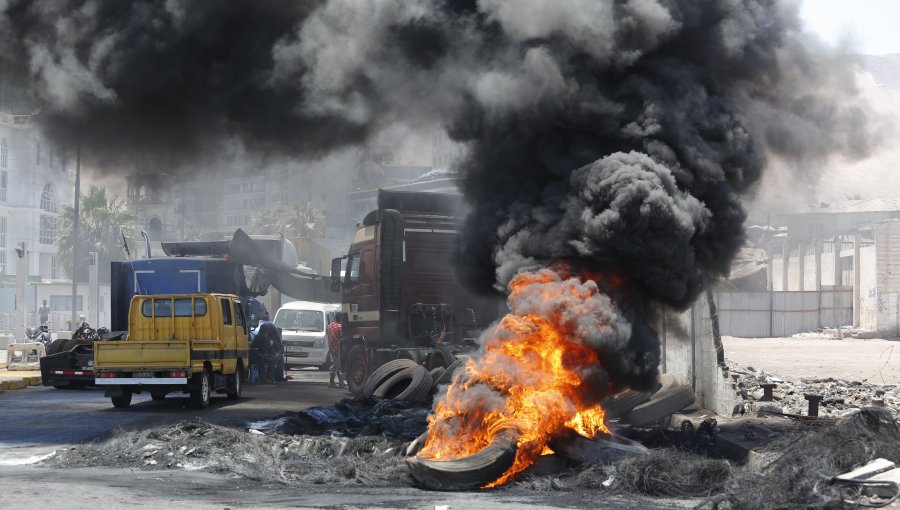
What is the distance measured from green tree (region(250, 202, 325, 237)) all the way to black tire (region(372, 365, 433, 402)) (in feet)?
205

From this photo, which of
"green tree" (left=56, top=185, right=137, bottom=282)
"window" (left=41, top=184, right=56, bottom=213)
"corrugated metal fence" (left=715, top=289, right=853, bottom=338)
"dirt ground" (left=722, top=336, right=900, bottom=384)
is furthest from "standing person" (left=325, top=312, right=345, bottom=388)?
"window" (left=41, top=184, right=56, bottom=213)

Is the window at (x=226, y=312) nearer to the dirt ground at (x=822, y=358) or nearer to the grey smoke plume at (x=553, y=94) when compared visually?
the grey smoke plume at (x=553, y=94)

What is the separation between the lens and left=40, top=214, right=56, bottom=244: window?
84.8 meters

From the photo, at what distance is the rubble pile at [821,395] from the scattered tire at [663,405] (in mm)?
872

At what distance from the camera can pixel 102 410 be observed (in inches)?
774

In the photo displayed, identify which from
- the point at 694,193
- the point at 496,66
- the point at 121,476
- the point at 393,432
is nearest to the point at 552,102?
the point at 496,66

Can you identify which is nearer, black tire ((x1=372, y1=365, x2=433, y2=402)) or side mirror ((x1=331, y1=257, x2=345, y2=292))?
black tire ((x1=372, y1=365, x2=433, y2=402))

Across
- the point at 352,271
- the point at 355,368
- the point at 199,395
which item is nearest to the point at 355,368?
the point at 355,368

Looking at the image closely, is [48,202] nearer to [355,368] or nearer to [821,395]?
Result: [355,368]

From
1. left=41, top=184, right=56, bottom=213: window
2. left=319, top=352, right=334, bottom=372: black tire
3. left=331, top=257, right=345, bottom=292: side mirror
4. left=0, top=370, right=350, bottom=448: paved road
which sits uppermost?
left=41, top=184, right=56, bottom=213: window

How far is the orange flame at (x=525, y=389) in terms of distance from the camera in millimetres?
11141

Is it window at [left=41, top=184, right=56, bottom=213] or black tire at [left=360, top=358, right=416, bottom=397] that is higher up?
window at [left=41, top=184, right=56, bottom=213]

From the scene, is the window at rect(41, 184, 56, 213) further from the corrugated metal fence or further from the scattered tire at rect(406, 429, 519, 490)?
the scattered tire at rect(406, 429, 519, 490)

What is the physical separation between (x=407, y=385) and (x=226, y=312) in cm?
583
